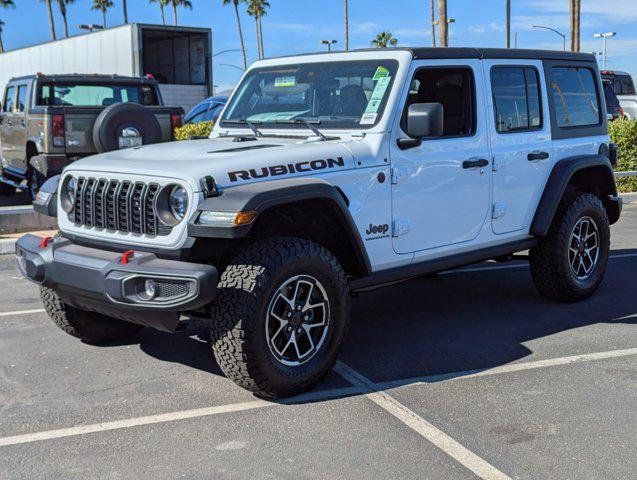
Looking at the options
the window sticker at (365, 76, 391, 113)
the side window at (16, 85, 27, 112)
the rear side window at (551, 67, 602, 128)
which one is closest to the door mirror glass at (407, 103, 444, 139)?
the window sticker at (365, 76, 391, 113)

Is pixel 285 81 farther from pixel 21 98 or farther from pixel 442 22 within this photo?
pixel 442 22

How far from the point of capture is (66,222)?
15.8ft

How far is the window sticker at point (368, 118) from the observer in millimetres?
5017

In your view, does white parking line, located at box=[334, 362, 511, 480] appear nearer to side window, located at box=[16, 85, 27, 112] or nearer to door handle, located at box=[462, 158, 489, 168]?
door handle, located at box=[462, 158, 489, 168]

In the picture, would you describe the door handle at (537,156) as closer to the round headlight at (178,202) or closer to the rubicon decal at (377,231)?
the rubicon decal at (377,231)

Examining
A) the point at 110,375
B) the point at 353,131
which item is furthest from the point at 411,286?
the point at 110,375

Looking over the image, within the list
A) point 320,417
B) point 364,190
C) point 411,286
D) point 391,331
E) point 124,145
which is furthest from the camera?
point 124,145

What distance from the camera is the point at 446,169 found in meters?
5.28

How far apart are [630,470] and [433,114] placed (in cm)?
228

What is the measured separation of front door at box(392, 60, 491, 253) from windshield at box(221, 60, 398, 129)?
21cm

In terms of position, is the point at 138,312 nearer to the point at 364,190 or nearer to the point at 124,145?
the point at 364,190

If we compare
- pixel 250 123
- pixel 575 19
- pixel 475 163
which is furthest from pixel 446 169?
pixel 575 19

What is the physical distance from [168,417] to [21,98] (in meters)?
9.52

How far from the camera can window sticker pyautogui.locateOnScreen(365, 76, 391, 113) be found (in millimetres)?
5070
